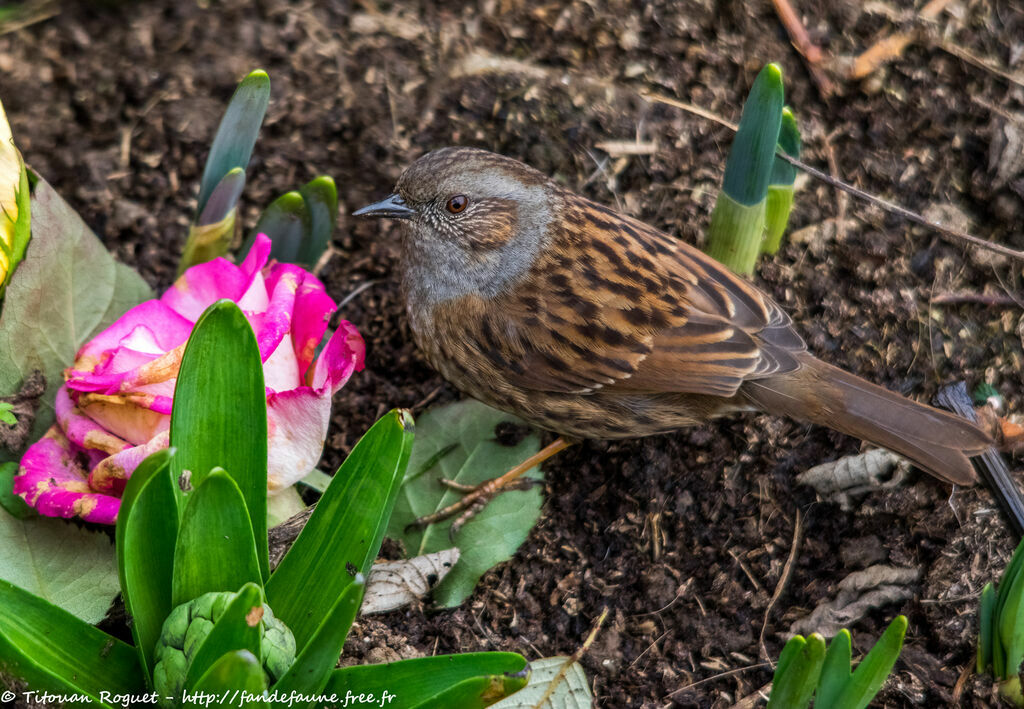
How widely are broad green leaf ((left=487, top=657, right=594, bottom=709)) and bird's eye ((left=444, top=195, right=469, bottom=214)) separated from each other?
155 cm

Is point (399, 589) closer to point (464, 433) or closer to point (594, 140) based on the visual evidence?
point (464, 433)

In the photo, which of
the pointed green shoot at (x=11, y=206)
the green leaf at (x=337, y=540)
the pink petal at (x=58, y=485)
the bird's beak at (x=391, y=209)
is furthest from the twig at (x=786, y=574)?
the pointed green shoot at (x=11, y=206)

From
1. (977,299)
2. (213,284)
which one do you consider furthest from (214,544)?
(977,299)

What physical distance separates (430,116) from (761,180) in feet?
5.03

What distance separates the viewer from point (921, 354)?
3744mm

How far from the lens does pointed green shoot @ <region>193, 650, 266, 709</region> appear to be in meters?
1.90

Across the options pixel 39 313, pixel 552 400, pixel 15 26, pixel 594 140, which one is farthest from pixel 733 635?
pixel 15 26

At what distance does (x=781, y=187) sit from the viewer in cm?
363

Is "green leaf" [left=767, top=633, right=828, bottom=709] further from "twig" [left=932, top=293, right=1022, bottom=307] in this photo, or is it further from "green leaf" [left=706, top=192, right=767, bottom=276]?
"twig" [left=932, top=293, right=1022, bottom=307]

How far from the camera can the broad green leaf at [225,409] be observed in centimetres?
234

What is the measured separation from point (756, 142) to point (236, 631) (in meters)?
2.13

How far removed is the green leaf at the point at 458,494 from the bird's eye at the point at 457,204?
68 centimetres

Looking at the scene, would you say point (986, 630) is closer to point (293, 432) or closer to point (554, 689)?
point (554, 689)

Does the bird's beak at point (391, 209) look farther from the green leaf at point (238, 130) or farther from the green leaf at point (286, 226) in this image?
the green leaf at point (238, 130)
